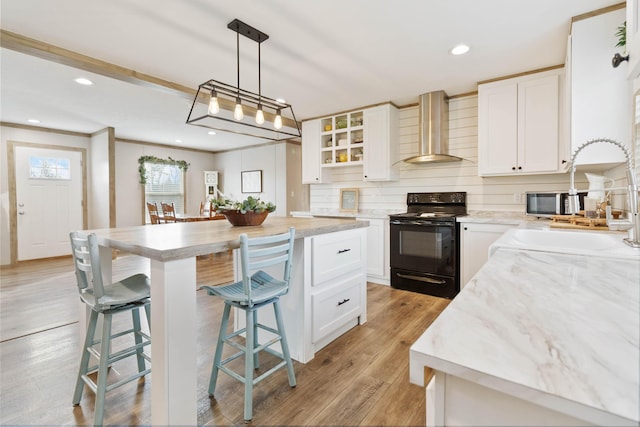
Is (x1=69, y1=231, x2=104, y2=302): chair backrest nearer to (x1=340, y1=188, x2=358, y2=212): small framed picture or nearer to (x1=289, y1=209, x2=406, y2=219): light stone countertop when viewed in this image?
(x1=289, y1=209, x2=406, y2=219): light stone countertop

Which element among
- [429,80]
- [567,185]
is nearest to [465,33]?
[429,80]

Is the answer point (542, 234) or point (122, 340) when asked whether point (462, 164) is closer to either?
point (542, 234)

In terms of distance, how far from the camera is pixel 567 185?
10.6 ft

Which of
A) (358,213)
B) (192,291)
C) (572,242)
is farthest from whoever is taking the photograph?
(358,213)

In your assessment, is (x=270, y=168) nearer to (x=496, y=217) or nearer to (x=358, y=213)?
(x=358, y=213)

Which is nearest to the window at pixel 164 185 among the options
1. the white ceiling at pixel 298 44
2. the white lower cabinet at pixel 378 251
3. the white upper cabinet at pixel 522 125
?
the white ceiling at pixel 298 44

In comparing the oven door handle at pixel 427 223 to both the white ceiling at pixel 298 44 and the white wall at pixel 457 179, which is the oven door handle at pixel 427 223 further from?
the white ceiling at pixel 298 44

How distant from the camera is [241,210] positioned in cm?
221

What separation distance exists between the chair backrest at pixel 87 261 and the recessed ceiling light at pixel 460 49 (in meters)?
2.99

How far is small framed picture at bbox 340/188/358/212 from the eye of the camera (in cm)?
473

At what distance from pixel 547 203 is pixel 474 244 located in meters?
0.76

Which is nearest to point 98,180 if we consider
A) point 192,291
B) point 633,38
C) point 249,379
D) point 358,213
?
point 358,213

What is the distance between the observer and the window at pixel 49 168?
17.9 feet

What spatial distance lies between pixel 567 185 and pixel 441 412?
3647 millimetres
